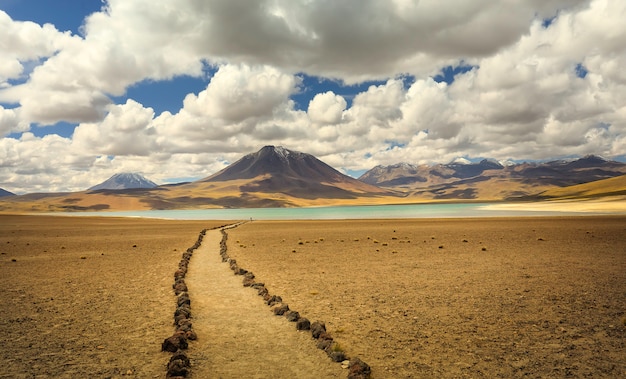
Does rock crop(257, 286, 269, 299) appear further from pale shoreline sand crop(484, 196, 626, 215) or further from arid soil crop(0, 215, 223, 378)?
pale shoreline sand crop(484, 196, 626, 215)

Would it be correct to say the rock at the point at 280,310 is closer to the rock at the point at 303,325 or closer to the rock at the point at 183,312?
the rock at the point at 303,325

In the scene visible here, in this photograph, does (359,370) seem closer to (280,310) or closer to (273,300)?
(280,310)

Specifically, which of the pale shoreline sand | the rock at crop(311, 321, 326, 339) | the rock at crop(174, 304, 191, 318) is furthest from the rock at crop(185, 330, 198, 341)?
the pale shoreline sand

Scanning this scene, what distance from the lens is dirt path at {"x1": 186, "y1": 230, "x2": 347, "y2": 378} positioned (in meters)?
8.37

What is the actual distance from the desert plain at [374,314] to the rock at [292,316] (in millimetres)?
239

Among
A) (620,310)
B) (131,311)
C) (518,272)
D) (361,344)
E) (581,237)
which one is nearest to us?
(361,344)

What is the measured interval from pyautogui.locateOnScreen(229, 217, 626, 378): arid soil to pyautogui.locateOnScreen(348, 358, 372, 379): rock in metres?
0.34

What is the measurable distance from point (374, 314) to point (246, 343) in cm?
446

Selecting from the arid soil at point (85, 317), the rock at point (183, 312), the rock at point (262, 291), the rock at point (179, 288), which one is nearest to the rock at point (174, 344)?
the arid soil at point (85, 317)

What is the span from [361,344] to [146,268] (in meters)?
15.8

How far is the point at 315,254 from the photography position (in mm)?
27016

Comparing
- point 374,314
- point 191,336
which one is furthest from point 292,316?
point 191,336

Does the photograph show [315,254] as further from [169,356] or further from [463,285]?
[169,356]

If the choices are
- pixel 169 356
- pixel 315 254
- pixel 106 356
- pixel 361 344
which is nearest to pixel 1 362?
pixel 106 356
